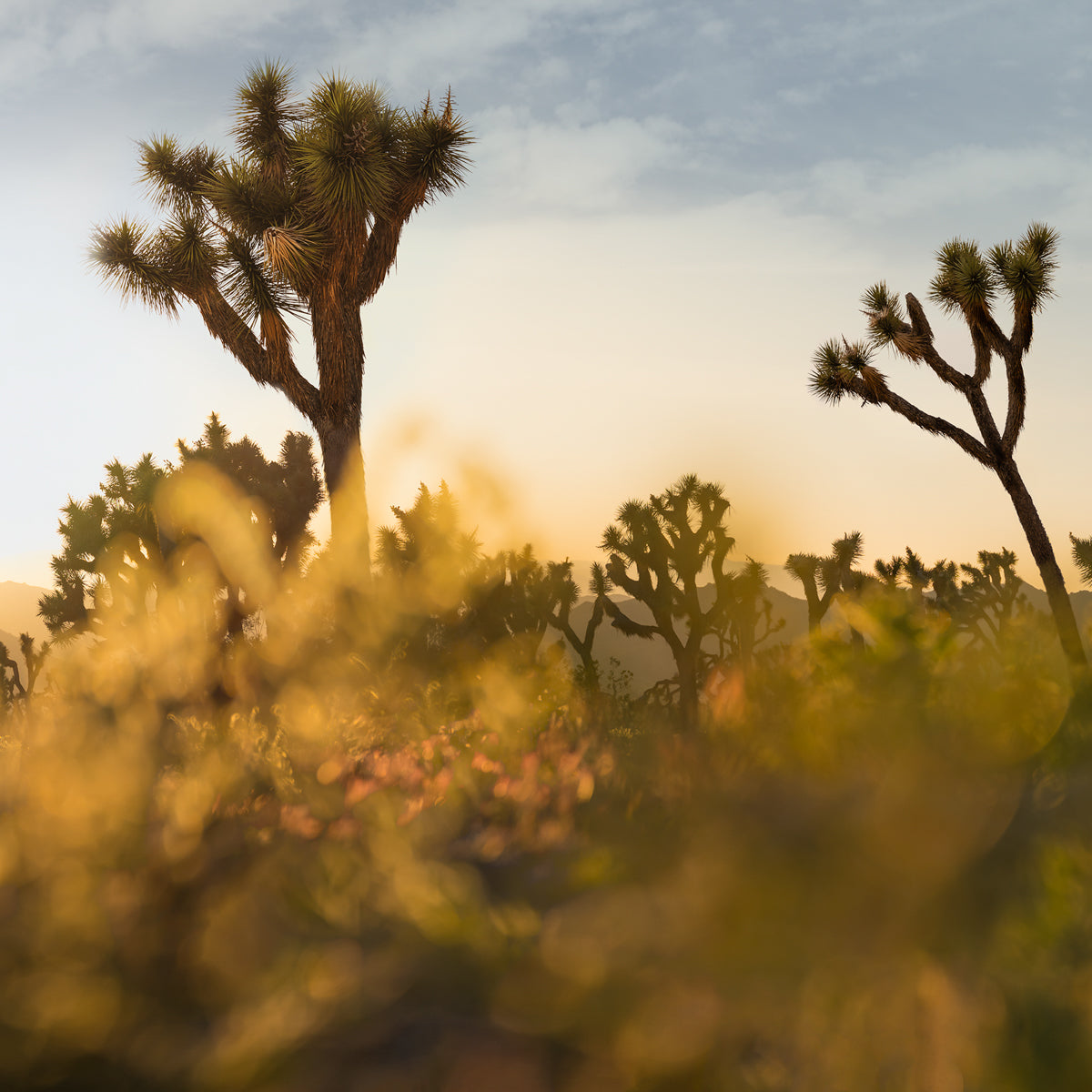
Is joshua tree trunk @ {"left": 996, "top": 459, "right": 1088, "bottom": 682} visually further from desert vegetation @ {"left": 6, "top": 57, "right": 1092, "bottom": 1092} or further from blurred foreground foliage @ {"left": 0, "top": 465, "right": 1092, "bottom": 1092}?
blurred foreground foliage @ {"left": 0, "top": 465, "right": 1092, "bottom": 1092}

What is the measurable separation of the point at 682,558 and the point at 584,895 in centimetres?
1487

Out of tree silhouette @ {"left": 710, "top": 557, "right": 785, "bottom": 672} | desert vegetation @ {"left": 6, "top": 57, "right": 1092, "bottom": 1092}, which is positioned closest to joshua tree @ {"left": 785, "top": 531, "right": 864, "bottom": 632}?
tree silhouette @ {"left": 710, "top": 557, "right": 785, "bottom": 672}

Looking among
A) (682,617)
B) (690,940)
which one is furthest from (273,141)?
(690,940)

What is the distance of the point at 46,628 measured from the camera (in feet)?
87.1

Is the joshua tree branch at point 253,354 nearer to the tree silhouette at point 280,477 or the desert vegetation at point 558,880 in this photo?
the desert vegetation at point 558,880

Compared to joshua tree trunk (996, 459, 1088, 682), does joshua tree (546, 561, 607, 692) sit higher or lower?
higher

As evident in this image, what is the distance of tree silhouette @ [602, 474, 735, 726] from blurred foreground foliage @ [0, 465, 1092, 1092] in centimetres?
1087

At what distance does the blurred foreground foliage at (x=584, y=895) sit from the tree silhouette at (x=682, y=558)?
1087 centimetres

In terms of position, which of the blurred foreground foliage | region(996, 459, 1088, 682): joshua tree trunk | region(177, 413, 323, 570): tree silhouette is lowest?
the blurred foreground foliage

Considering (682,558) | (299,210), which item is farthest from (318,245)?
(682,558)

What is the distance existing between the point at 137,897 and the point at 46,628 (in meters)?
25.9

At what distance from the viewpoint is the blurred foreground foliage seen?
2.83 m

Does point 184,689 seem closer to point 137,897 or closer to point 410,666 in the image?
point 410,666

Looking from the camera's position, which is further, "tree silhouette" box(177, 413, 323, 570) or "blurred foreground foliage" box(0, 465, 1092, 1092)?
"tree silhouette" box(177, 413, 323, 570)
